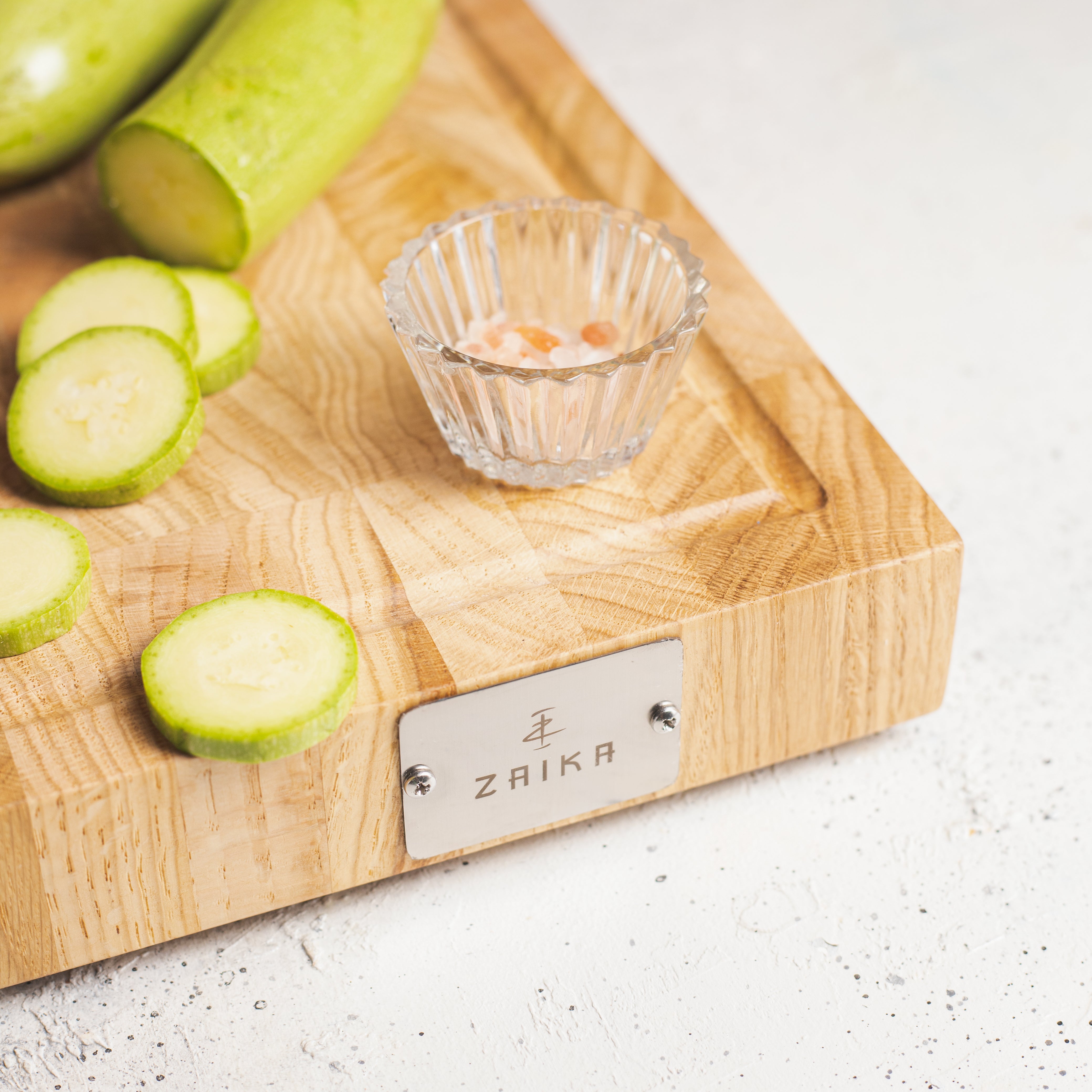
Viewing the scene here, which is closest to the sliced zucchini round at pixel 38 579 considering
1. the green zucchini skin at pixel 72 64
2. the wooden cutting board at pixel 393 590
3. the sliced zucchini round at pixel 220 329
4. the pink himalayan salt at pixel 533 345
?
the wooden cutting board at pixel 393 590

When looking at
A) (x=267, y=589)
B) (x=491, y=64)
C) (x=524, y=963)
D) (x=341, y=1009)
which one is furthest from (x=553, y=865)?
(x=491, y=64)

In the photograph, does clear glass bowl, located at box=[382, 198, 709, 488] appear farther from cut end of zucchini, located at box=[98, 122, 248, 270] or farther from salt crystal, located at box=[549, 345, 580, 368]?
cut end of zucchini, located at box=[98, 122, 248, 270]

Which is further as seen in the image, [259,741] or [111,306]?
[111,306]

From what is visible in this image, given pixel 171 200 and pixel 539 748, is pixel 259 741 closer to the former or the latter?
pixel 539 748

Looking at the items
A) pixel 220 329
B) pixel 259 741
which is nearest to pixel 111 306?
pixel 220 329

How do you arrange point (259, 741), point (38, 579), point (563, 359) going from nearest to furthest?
point (259, 741) < point (38, 579) < point (563, 359)

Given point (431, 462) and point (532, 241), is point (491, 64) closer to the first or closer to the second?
point (532, 241)

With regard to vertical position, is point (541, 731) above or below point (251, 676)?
below

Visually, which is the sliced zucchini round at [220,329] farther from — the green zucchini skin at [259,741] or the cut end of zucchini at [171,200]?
the green zucchini skin at [259,741]
